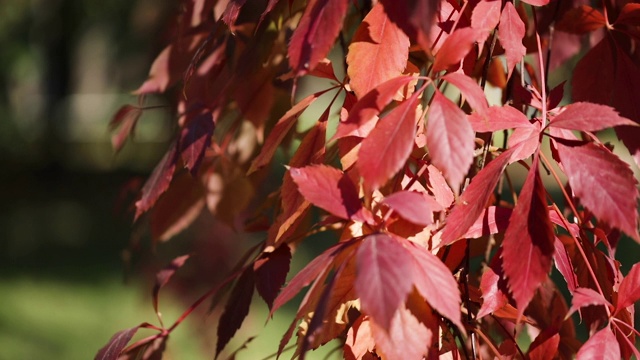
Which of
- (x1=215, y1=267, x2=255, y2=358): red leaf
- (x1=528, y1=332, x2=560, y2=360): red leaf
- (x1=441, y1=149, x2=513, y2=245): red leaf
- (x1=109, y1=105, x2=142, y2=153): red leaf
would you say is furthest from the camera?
(x1=109, y1=105, x2=142, y2=153): red leaf

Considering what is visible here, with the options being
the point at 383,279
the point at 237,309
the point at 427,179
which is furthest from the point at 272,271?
the point at 383,279

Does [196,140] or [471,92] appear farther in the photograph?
[196,140]

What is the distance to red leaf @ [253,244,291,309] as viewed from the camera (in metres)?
0.75

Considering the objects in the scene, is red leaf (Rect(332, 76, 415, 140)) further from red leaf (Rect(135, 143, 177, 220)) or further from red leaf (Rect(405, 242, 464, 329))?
red leaf (Rect(135, 143, 177, 220))

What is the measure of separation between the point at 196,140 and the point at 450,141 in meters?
0.34

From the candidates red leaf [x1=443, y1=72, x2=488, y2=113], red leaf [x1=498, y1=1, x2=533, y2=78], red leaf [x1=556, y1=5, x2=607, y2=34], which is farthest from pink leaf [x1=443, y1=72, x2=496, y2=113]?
red leaf [x1=556, y1=5, x2=607, y2=34]

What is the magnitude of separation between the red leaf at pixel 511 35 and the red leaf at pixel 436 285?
0.19 metres

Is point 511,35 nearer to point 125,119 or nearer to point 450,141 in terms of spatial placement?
point 450,141

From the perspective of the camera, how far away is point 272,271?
76 centimetres

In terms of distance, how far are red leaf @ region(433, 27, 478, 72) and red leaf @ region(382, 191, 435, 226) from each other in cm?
10

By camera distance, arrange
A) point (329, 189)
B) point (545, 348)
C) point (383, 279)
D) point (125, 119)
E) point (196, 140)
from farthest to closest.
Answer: point (125, 119)
point (196, 140)
point (545, 348)
point (329, 189)
point (383, 279)

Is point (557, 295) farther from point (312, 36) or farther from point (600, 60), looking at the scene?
point (312, 36)

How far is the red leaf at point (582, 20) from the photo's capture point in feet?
2.76

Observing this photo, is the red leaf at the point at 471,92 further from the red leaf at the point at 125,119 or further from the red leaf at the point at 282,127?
the red leaf at the point at 125,119
